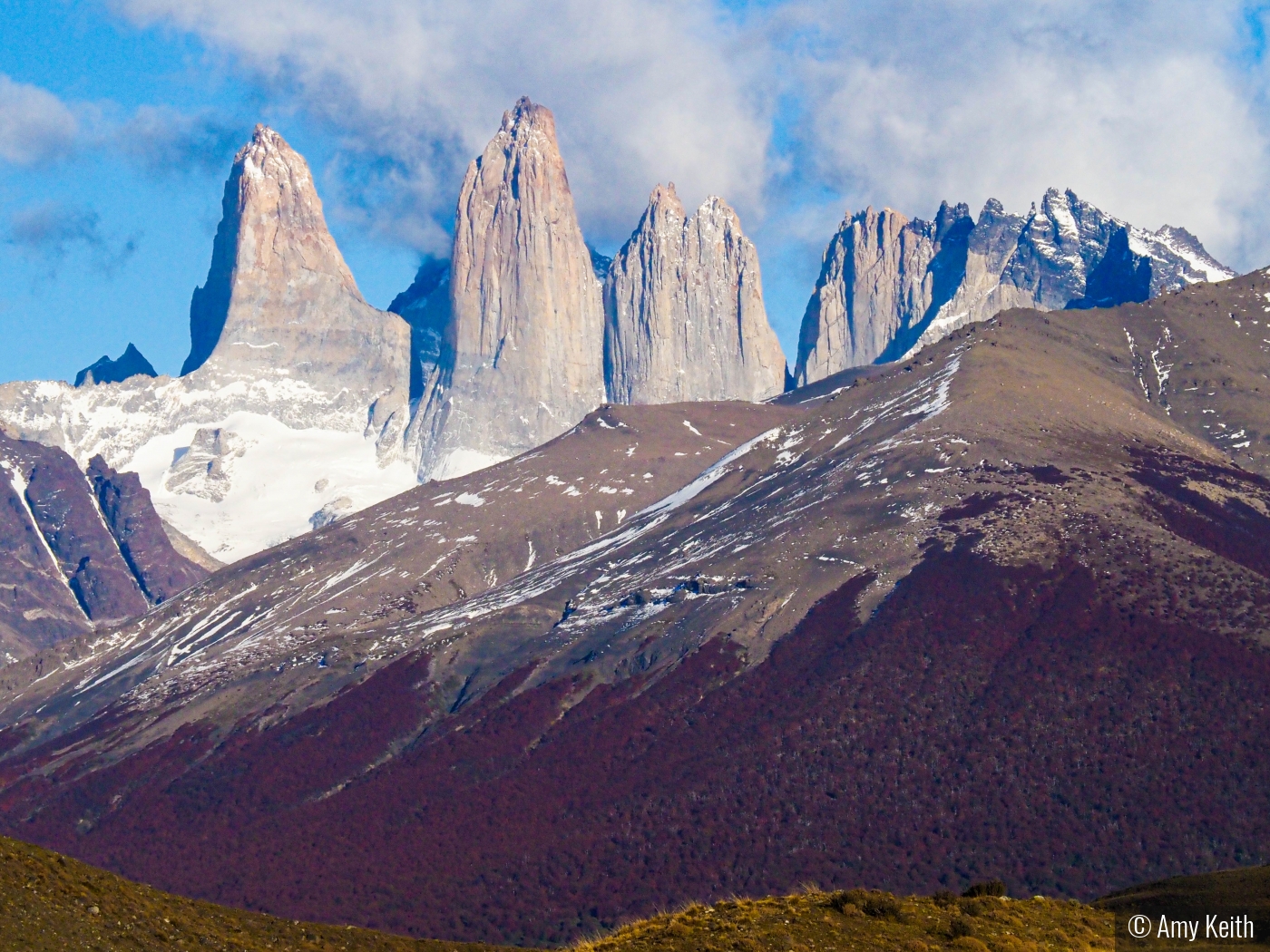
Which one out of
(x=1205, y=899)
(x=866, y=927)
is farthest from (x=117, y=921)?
(x=1205, y=899)

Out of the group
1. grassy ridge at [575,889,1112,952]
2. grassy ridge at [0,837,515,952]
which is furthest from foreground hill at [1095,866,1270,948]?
grassy ridge at [0,837,515,952]

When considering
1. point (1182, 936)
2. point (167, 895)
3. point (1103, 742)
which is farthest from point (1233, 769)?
point (167, 895)

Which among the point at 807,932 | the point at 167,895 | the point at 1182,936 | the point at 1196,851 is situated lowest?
the point at 1196,851

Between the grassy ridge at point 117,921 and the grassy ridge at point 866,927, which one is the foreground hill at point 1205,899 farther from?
the grassy ridge at point 117,921

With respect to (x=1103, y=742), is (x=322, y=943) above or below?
above

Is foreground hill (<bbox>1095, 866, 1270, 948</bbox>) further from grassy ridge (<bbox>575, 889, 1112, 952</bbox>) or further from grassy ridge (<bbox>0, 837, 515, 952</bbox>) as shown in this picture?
grassy ridge (<bbox>0, 837, 515, 952</bbox>)

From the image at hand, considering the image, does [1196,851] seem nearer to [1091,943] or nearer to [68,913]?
[1091,943]

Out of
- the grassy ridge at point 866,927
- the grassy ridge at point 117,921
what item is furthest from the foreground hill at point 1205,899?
the grassy ridge at point 117,921
